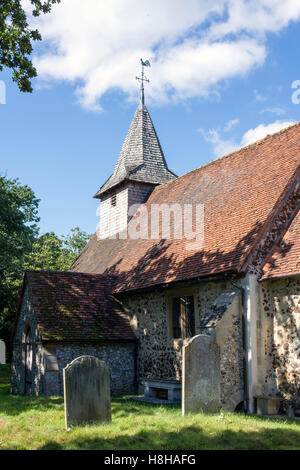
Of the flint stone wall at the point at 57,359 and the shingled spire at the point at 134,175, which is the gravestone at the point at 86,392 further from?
the shingled spire at the point at 134,175

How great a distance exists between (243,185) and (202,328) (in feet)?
19.1

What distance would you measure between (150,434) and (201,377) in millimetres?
2516

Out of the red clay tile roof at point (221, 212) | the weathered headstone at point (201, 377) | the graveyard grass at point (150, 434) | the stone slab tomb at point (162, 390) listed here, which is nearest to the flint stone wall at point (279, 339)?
the red clay tile roof at point (221, 212)

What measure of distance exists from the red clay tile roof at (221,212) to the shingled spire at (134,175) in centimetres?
251

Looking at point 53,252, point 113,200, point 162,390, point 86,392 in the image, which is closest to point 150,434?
point 86,392

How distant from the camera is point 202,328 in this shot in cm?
1223

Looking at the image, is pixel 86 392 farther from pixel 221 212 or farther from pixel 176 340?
pixel 221 212

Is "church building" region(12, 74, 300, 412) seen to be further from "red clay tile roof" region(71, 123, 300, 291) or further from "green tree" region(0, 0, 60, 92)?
"green tree" region(0, 0, 60, 92)

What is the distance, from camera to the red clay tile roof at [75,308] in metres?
15.5

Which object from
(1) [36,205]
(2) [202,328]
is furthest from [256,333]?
(1) [36,205]

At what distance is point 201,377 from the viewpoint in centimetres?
997

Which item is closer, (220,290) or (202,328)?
(202,328)
